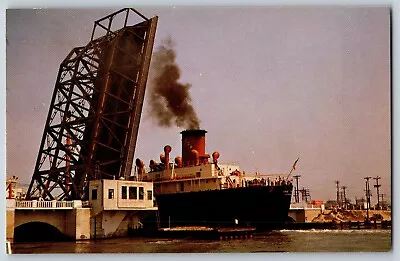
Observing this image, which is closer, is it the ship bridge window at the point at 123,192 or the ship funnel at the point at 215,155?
the ship funnel at the point at 215,155

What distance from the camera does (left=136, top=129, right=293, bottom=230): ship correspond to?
415 centimetres

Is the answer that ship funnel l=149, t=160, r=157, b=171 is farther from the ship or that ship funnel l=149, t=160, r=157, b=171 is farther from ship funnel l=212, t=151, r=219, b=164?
ship funnel l=212, t=151, r=219, b=164

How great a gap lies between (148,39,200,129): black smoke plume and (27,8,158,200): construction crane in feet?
0.24

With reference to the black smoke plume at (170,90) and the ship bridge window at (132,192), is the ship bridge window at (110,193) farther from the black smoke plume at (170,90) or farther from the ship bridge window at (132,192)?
the black smoke plume at (170,90)

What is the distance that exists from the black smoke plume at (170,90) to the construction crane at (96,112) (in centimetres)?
7

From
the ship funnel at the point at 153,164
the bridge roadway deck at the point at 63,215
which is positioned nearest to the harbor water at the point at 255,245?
the bridge roadway deck at the point at 63,215

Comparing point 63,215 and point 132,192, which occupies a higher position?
point 132,192

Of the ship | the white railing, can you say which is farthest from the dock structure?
the white railing

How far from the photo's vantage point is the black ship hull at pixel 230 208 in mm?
4184

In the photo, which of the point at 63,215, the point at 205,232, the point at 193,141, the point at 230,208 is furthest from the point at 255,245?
the point at 63,215

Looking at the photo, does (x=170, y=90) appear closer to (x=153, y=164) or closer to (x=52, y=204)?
(x=153, y=164)

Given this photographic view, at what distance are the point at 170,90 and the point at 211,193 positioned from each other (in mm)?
926

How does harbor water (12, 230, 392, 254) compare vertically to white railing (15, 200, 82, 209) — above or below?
below

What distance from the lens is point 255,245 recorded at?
390cm
